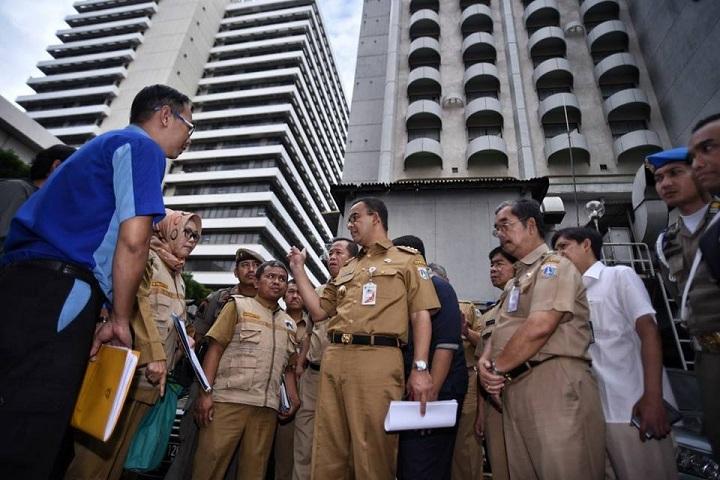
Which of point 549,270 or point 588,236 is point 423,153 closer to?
point 588,236

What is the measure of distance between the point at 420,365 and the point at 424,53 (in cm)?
1687

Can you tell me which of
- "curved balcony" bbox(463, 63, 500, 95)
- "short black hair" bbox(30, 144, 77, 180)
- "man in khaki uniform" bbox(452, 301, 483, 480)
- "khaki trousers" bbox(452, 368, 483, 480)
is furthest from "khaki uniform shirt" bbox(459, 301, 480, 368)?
"curved balcony" bbox(463, 63, 500, 95)

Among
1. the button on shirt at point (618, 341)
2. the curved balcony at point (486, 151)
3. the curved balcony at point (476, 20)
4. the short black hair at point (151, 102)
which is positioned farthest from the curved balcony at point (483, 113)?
the short black hair at point (151, 102)

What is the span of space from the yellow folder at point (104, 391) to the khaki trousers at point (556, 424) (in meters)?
1.79

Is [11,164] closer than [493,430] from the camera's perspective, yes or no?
No

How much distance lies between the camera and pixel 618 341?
2.10 m

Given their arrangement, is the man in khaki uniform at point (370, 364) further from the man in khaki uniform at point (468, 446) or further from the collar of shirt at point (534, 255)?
the man in khaki uniform at point (468, 446)

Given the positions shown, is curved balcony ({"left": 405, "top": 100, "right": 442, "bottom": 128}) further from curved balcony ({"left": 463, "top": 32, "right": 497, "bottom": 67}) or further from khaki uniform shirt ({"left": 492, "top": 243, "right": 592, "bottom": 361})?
khaki uniform shirt ({"left": 492, "top": 243, "right": 592, "bottom": 361})

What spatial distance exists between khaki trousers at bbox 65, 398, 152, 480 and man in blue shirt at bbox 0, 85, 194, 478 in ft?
3.08

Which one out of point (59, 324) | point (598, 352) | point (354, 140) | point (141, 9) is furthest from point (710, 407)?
point (141, 9)

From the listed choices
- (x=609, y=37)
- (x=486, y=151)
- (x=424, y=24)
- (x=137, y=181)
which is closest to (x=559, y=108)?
(x=486, y=151)

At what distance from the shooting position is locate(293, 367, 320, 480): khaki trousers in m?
2.84

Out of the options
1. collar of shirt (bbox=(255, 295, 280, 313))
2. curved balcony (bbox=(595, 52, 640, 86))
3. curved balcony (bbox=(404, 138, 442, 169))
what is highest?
curved balcony (bbox=(595, 52, 640, 86))

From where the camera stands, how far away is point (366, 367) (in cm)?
195
